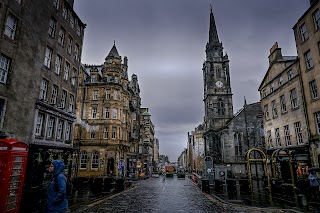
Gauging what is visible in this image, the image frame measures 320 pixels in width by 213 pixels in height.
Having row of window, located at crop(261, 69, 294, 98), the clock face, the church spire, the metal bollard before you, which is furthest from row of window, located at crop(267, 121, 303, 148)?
the church spire

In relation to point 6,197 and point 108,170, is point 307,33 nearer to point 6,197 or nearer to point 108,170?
point 6,197

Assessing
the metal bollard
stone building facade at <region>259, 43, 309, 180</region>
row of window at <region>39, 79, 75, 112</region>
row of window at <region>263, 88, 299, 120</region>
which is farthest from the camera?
row of window at <region>263, 88, 299, 120</region>

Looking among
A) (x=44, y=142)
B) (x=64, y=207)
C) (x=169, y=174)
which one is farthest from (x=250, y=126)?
(x=64, y=207)

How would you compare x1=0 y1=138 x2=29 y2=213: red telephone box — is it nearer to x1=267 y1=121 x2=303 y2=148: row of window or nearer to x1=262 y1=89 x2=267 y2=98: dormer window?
x1=267 y1=121 x2=303 y2=148: row of window

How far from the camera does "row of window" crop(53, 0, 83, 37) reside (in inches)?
804

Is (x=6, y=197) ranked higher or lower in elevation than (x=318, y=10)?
lower

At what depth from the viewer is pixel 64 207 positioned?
5.20 meters

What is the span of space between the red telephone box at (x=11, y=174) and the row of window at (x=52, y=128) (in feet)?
31.1

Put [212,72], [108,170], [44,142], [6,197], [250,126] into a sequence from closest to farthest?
[6,197] < [44,142] < [108,170] < [250,126] < [212,72]

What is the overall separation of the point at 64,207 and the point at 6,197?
4353mm

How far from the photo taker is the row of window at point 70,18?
67.0 ft

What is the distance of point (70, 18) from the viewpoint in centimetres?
2300

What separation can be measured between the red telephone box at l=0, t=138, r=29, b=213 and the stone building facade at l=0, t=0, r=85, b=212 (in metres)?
0.82

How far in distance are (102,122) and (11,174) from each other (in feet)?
92.0
